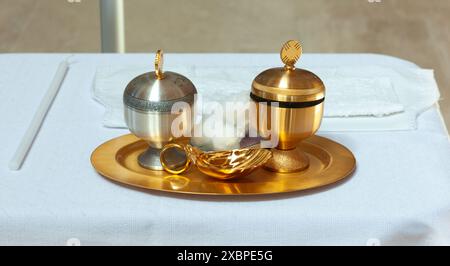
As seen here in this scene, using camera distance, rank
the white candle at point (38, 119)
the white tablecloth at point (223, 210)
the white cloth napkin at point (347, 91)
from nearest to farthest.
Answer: the white tablecloth at point (223, 210) → the white candle at point (38, 119) → the white cloth napkin at point (347, 91)

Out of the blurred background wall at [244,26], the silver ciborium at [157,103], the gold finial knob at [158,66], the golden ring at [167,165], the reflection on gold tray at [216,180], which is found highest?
the gold finial knob at [158,66]

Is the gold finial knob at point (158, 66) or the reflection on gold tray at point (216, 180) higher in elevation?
the gold finial knob at point (158, 66)

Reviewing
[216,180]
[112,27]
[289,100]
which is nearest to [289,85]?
[289,100]

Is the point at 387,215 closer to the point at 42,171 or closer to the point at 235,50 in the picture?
the point at 42,171

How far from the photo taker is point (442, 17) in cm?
326

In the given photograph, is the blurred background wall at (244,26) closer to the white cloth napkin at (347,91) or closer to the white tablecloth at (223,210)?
the white cloth napkin at (347,91)

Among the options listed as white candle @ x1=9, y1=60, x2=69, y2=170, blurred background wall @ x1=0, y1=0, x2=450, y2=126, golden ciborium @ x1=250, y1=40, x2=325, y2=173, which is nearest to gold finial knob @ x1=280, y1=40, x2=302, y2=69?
golden ciborium @ x1=250, y1=40, x2=325, y2=173

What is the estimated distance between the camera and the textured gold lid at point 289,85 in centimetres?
70

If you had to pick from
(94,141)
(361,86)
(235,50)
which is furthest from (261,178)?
(235,50)

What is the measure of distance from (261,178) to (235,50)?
230cm

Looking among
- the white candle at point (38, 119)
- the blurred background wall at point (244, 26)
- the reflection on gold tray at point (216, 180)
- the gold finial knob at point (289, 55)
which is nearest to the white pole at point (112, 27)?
the white candle at point (38, 119)

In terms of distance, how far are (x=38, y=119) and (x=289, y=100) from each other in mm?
347

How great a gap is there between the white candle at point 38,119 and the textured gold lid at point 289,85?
0.26 meters

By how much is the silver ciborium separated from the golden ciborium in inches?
2.9
